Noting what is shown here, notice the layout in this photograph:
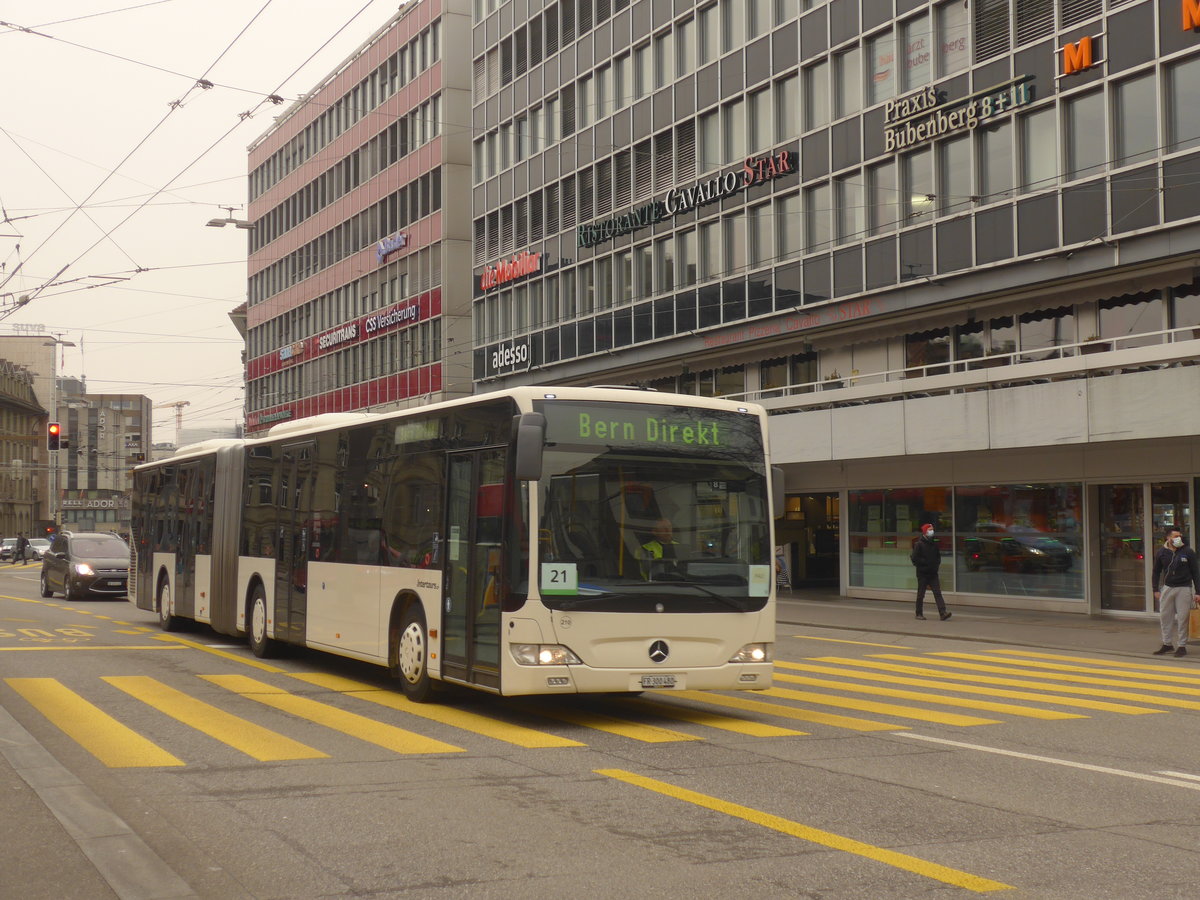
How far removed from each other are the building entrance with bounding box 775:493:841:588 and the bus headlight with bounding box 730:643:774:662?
80.2ft

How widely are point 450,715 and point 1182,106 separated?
18420 millimetres

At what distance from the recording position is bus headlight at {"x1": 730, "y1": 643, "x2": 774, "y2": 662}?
463 inches

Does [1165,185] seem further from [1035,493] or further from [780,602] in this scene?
[780,602]

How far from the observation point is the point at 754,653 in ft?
38.9

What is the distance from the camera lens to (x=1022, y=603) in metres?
28.2

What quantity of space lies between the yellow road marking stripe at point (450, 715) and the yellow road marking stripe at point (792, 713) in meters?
2.36

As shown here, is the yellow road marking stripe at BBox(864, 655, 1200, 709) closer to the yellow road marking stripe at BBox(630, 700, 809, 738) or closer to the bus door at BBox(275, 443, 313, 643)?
the yellow road marking stripe at BBox(630, 700, 809, 738)

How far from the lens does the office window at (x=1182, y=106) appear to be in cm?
2392

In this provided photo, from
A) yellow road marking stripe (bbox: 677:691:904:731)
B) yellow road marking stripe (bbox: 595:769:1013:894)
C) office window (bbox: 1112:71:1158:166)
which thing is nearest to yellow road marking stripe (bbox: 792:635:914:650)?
yellow road marking stripe (bbox: 677:691:904:731)

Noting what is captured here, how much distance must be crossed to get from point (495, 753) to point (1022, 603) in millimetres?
20391

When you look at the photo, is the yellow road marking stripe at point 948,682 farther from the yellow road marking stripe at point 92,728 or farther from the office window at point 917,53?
the office window at point 917,53

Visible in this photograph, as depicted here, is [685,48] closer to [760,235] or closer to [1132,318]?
[760,235]

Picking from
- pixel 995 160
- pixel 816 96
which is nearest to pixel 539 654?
pixel 995 160

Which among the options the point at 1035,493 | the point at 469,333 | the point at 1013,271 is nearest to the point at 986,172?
the point at 1013,271
